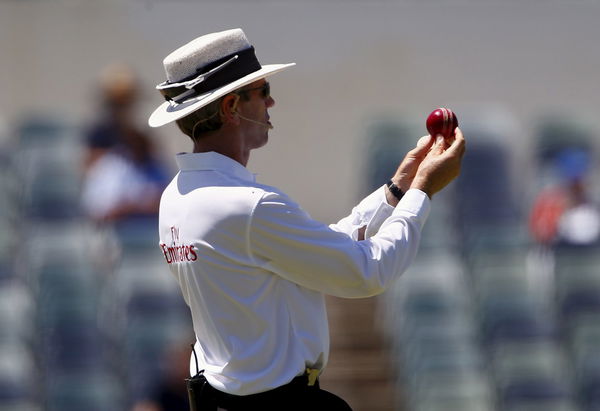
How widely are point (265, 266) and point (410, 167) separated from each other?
501 millimetres

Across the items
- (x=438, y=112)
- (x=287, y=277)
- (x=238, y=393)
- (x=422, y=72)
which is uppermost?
(x=422, y=72)

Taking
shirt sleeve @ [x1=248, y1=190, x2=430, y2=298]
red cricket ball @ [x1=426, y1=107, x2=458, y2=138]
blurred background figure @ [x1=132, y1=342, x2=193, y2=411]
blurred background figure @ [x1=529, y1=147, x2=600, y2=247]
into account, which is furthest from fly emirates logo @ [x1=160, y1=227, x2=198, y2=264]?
blurred background figure @ [x1=529, y1=147, x2=600, y2=247]

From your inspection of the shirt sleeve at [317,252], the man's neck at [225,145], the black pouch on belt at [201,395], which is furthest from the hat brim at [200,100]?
the black pouch on belt at [201,395]

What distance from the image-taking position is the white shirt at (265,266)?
280cm

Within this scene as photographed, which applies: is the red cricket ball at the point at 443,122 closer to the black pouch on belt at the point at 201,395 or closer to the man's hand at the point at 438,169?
the man's hand at the point at 438,169

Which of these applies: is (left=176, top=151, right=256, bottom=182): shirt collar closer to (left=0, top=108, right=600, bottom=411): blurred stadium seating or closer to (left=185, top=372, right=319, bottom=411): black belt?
(left=185, top=372, right=319, bottom=411): black belt

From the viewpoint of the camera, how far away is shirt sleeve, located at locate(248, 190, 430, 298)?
2.79 meters

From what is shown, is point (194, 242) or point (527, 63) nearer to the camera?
point (194, 242)

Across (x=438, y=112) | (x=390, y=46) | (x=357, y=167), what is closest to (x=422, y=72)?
(x=390, y=46)

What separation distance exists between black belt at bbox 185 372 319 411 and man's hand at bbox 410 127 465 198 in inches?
21.3

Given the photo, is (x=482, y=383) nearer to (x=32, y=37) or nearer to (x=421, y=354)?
(x=421, y=354)

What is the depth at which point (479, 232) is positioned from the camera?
27.5 ft

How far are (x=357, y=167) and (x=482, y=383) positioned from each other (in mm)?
2758

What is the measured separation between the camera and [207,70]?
2.91 metres
